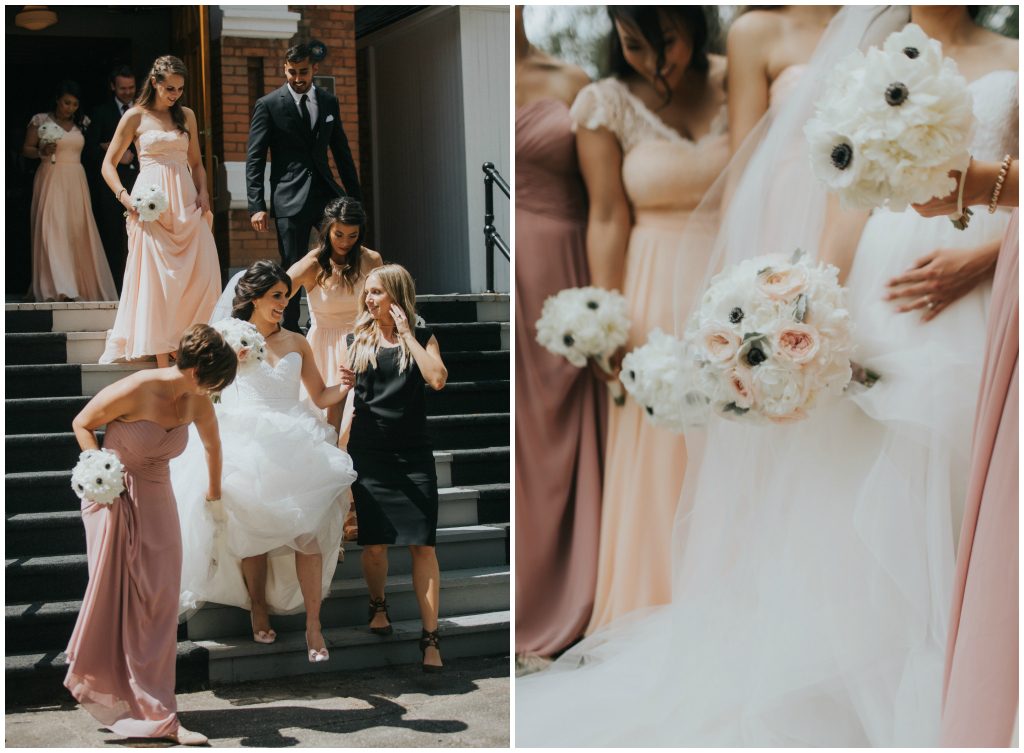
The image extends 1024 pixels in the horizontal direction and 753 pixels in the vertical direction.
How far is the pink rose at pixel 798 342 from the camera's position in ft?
12.8

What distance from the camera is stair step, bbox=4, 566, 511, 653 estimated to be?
4.69m

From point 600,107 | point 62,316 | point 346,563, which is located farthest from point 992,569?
→ point 62,316

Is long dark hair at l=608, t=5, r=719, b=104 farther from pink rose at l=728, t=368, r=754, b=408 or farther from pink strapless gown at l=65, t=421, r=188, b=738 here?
pink strapless gown at l=65, t=421, r=188, b=738

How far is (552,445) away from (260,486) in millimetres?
1112

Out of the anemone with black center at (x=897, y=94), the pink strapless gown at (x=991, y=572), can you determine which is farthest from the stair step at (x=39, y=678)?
the anemone with black center at (x=897, y=94)

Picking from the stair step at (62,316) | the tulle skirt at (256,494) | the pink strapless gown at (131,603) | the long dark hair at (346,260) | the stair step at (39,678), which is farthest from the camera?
the stair step at (62,316)

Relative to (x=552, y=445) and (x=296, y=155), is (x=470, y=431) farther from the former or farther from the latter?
(x=552, y=445)

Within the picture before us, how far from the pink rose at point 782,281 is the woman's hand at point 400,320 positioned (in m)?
1.37

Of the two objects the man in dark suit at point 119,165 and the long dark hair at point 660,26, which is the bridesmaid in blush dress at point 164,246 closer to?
the man in dark suit at point 119,165

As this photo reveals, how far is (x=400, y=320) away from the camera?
475cm

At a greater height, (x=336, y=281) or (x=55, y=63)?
(x=55, y=63)

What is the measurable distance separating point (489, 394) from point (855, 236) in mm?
2555

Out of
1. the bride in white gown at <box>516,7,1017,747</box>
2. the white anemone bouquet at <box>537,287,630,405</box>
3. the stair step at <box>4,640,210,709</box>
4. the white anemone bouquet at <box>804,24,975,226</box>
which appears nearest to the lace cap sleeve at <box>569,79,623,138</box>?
the bride in white gown at <box>516,7,1017,747</box>

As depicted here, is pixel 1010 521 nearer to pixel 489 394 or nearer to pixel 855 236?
pixel 855 236
